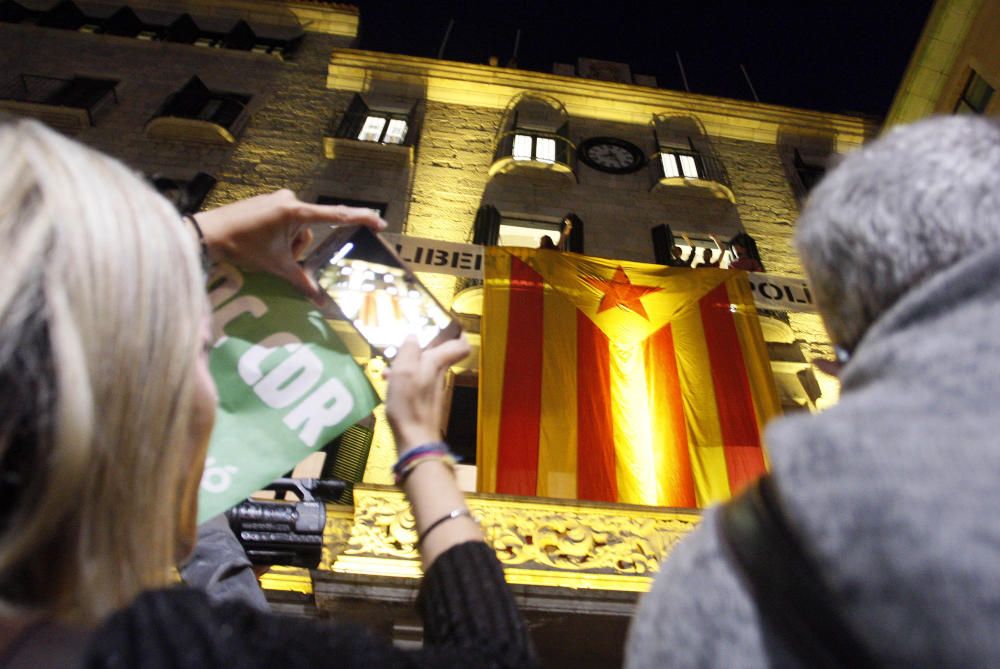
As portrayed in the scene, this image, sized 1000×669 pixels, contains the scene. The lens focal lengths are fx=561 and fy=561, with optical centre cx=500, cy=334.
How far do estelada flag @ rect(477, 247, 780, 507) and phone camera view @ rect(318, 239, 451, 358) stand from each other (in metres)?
3.70

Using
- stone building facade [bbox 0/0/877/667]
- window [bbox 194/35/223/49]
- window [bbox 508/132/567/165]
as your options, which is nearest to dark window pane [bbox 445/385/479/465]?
stone building facade [bbox 0/0/877/667]

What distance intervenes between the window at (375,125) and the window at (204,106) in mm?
2512

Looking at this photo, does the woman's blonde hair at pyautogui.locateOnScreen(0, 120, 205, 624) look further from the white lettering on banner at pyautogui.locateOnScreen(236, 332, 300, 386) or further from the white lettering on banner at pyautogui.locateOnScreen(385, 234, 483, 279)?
the white lettering on banner at pyautogui.locateOnScreen(385, 234, 483, 279)

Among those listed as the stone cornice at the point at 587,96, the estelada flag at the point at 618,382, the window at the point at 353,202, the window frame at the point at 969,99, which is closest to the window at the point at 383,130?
the stone cornice at the point at 587,96

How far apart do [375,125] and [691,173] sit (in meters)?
7.44

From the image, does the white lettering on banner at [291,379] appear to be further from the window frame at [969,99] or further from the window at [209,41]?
the window at [209,41]

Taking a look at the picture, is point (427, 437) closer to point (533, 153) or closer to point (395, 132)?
point (533, 153)

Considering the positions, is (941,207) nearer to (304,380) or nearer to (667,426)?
(304,380)

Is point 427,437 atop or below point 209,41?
below

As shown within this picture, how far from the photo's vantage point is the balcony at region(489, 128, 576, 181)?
1180 cm

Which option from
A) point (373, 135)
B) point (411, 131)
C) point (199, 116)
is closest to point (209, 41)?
point (199, 116)

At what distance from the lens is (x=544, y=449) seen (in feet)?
19.4

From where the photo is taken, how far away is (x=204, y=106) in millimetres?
13062

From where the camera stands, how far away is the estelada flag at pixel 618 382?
19.3 feet
